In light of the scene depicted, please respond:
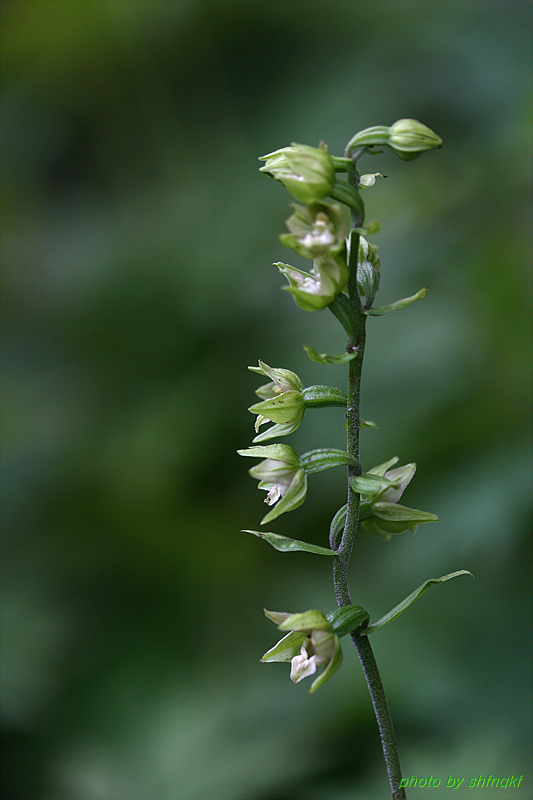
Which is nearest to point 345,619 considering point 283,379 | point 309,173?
point 283,379

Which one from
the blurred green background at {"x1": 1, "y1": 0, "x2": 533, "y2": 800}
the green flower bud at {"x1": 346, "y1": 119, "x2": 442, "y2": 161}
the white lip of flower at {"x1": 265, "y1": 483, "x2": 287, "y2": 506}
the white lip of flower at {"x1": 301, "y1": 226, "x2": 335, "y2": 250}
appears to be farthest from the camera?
the blurred green background at {"x1": 1, "y1": 0, "x2": 533, "y2": 800}

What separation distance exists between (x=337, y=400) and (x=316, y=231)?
0.94 ft

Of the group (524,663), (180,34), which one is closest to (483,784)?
(524,663)

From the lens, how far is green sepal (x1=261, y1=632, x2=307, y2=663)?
46.6 inches

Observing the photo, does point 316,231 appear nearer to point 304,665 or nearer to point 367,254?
point 367,254

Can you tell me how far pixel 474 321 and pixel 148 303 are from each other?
2086 millimetres

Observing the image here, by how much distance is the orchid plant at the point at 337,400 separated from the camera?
104cm

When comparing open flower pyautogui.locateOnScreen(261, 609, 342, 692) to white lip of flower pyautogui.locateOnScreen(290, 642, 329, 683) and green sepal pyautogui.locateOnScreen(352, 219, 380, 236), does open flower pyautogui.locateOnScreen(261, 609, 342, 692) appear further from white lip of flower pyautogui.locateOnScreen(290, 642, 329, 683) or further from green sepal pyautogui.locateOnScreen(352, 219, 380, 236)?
green sepal pyautogui.locateOnScreen(352, 219, 380, 236)

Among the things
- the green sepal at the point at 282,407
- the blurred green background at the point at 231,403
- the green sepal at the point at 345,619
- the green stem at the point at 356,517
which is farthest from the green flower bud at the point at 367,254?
the blurred green background at the point at 231,403

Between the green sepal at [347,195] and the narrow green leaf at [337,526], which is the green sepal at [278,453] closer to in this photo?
the narrow green leaf at [337,526]

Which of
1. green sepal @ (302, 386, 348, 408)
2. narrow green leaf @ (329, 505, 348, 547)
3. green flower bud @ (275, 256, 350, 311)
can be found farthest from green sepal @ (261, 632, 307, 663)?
green flower bud @ (275, 256, 350, 311)

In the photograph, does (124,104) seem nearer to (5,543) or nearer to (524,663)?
(5,543)

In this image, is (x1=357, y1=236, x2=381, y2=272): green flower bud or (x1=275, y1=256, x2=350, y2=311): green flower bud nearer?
(x1=275, y1=256, x2=350, y2=311): green flower bud

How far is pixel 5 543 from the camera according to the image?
3643 mm
